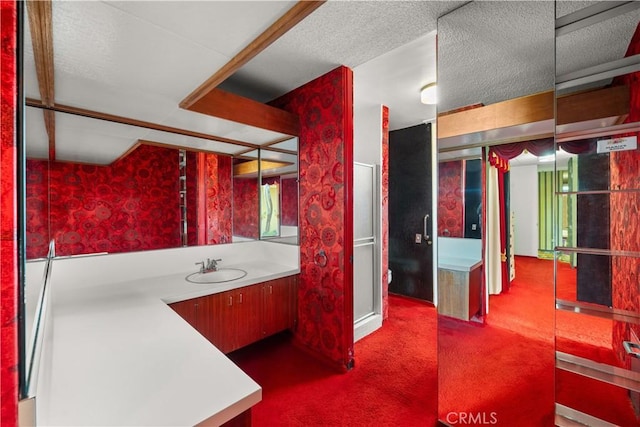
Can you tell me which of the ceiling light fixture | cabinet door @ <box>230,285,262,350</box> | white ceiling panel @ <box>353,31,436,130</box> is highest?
white ceiling panel @ <box>353,31,436,130</box>

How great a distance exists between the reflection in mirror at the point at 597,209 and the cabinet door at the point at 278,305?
5.97 feet

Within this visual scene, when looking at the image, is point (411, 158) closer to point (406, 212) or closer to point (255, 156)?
point (406, 212)

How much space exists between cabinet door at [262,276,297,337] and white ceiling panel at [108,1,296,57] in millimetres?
1721

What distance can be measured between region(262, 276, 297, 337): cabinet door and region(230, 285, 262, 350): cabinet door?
6cm

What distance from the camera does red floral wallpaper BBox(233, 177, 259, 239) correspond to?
2.63 metres

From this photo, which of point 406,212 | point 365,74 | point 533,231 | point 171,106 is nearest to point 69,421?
point 171,106

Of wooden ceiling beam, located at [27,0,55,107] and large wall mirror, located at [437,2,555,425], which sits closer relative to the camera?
wooden ceiling beam, located at [27,0,55,107]

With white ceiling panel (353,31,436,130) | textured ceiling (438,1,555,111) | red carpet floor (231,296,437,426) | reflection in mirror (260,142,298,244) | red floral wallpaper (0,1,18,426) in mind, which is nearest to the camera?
red floral wallpaper (0,1,18,426)

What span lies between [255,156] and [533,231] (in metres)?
2.36

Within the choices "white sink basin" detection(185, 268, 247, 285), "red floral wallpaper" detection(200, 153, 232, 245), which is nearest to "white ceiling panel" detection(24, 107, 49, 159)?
"red floral wallpaper" detection(200, 153, 232, 245)

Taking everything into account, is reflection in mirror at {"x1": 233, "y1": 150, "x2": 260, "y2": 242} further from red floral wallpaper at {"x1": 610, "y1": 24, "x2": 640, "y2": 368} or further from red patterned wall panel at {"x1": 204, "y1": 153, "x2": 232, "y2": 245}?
red floral wallpaper at {"x1": 610, "y1": 24, "x2": 640, "y2": 368}

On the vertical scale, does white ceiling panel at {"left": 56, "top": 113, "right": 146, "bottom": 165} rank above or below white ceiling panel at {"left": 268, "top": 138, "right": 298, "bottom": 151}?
below

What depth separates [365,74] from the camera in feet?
7.61

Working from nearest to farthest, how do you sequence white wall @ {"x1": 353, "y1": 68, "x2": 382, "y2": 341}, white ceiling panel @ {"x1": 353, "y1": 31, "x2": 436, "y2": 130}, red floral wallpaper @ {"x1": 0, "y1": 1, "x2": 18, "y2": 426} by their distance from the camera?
1. red floral wallpaper @ {"x1": 0, "y1": 1, "x2": 18, "y2": 426}
2. white ceiling panel @ {"x1": 353, "y1": 31, "x2": 436, "y2": 130}
3. white wall @ {"x1": 353, "y1": 68, "x2": 382, "y2": 341}
